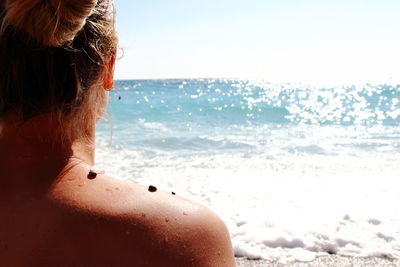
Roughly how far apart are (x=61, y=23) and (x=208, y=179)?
5.61 m

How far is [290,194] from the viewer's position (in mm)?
5504

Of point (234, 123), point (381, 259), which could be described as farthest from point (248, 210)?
point (234, 123)

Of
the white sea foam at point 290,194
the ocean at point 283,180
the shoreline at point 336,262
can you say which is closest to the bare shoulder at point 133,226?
the ocean at point 283,180

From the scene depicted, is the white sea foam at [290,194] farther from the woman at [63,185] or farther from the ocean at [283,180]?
the woman at [63,185]

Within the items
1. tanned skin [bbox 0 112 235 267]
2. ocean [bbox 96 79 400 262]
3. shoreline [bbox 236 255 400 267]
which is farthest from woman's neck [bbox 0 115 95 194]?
shoreline [bbox 236 255 400 267]

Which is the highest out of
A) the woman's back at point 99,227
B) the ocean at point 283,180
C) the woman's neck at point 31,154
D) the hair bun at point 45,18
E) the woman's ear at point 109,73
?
the hair bun at point 45,18

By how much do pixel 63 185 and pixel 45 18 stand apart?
15.6 inches

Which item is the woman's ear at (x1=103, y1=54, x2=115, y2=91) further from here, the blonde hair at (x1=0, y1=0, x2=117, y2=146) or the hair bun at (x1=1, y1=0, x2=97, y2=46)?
the hair bun at (x1=1, y1=0, x2=97, y2=46)

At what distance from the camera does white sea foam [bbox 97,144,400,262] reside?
374cm

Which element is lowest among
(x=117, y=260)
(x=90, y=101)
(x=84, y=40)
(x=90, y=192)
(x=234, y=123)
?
(x=234, y=123)

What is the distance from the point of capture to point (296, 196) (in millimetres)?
5410

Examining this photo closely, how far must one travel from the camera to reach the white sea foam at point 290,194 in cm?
374

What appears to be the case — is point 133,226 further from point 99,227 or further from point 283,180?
point 283,180

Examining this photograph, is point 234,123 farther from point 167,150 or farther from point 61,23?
point 61,23
